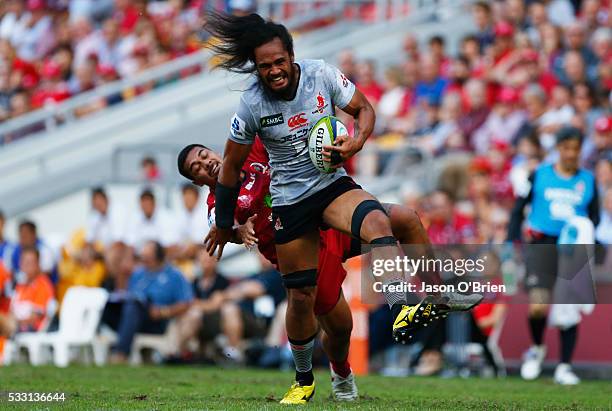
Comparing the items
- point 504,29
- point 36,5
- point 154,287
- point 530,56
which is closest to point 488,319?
point 154,287

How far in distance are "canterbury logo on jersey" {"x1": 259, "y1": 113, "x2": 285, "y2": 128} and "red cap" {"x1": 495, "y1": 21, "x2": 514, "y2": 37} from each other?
1034 cm

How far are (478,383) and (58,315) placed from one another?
20.7ft

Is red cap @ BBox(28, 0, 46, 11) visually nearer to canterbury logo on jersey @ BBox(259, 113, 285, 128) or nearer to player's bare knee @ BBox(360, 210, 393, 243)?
canterbury logo on jersey @ BBox(259, 113, 285, 128)

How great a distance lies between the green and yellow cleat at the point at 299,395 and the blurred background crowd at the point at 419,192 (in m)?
4.56

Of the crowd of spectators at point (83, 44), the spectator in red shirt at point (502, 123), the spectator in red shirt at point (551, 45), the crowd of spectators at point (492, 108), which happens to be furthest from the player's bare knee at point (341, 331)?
the crowd of spectators at point (83, 44)

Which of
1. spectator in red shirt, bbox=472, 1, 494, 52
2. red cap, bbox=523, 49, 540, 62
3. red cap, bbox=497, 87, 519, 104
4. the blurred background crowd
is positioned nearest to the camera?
the blurred background crowd

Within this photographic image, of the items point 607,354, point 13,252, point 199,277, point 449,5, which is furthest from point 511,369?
point 449,5

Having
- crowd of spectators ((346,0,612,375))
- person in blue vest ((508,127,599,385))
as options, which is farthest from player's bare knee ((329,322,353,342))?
crowd of spectators ((346,0,612,375))

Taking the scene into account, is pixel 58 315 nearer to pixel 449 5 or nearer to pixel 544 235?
pixel 544 235

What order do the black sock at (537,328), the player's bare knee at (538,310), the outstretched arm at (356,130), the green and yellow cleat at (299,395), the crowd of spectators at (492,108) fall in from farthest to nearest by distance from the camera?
the crowd of spectators at (492,108), the black sock at (537,328), the player's bare knee at (538,310), the green and yellow cleat at (299,395), the outstretched arm at (356,130)

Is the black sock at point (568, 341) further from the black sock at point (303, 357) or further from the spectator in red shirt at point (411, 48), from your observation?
the spectator in red shirt at point (411, 48)

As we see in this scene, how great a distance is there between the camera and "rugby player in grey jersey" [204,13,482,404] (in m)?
8.55

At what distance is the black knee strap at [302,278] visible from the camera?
8953mm

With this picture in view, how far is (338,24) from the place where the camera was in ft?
74.2
